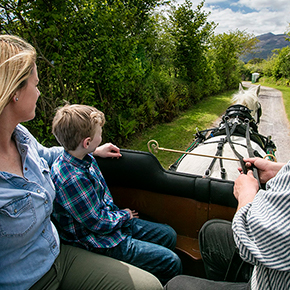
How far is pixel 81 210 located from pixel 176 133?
18.7 ft

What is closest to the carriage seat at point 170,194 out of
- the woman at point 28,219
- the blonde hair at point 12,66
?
the woman at point 28,219

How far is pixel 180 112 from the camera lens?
9.45 m

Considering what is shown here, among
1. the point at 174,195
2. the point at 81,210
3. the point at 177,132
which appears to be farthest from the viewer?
the point at 177,132

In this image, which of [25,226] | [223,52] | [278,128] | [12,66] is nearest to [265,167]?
[25,226]

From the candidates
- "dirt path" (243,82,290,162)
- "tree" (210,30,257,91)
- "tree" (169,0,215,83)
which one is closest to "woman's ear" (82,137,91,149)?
"dirt path" (243,82,290,162)

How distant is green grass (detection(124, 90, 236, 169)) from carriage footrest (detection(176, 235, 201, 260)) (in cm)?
Result: 285

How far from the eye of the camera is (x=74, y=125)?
55.2 inches

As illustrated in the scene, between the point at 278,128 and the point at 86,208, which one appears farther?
the point at 278,128

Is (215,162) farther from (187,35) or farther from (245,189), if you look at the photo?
(187,35)

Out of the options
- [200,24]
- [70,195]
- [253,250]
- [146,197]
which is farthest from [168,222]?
[200,24]

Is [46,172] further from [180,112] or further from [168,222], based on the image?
[180,112]

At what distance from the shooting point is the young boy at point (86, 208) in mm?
1397

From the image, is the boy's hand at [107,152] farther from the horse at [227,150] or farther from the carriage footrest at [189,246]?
the carriage footrest at [189,246]

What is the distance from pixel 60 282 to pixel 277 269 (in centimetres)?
118
